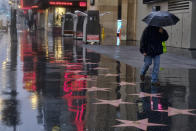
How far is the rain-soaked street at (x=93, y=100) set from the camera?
581cm

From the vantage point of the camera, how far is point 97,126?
18.6ft

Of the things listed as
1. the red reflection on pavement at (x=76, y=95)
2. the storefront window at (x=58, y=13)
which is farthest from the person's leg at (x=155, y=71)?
the storefront window at (x=58, y=13)

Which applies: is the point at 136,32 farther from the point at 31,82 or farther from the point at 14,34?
the point at 31,82

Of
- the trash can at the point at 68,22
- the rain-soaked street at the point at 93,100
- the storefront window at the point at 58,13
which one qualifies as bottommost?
the rain-soaked street at the point at 93,100

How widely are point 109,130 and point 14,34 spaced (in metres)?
27.7

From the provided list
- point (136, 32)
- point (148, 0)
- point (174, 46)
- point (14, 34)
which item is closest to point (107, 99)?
point (174, 46)

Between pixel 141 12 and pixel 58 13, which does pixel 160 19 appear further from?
pixel 58 13

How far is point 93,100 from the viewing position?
7695mm

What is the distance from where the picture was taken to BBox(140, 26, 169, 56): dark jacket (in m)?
9.79

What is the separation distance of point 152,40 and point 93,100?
2.93m

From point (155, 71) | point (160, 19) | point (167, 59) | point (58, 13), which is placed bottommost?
point (167, 59)

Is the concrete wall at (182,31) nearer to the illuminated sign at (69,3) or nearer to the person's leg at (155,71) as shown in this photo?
the person's leg at (155,71)

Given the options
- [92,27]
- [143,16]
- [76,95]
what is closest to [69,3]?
[143,16]

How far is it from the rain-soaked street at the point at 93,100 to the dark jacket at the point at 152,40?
34.5 inches
